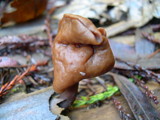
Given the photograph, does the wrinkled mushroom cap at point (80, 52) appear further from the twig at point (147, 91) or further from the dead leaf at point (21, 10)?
the dead leaf at point (21, 10)

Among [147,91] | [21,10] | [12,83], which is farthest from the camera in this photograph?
[21,10]

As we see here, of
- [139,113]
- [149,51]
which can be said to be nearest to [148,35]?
[149,51]

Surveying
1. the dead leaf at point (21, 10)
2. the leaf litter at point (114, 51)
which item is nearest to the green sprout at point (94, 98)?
the leaf litter at point (114, 51)

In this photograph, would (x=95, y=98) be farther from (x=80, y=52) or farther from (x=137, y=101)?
(x=80, y=52)

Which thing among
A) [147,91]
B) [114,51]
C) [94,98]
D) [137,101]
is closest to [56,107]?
[94,98]

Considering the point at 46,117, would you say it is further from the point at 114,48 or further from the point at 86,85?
the point at 114,48

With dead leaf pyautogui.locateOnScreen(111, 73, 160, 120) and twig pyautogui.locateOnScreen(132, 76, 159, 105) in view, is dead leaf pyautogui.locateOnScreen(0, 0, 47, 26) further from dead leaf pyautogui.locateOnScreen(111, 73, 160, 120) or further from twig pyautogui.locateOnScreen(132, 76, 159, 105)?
twig pyautogui.locateOnScreen(132, 76, 159, 105)
